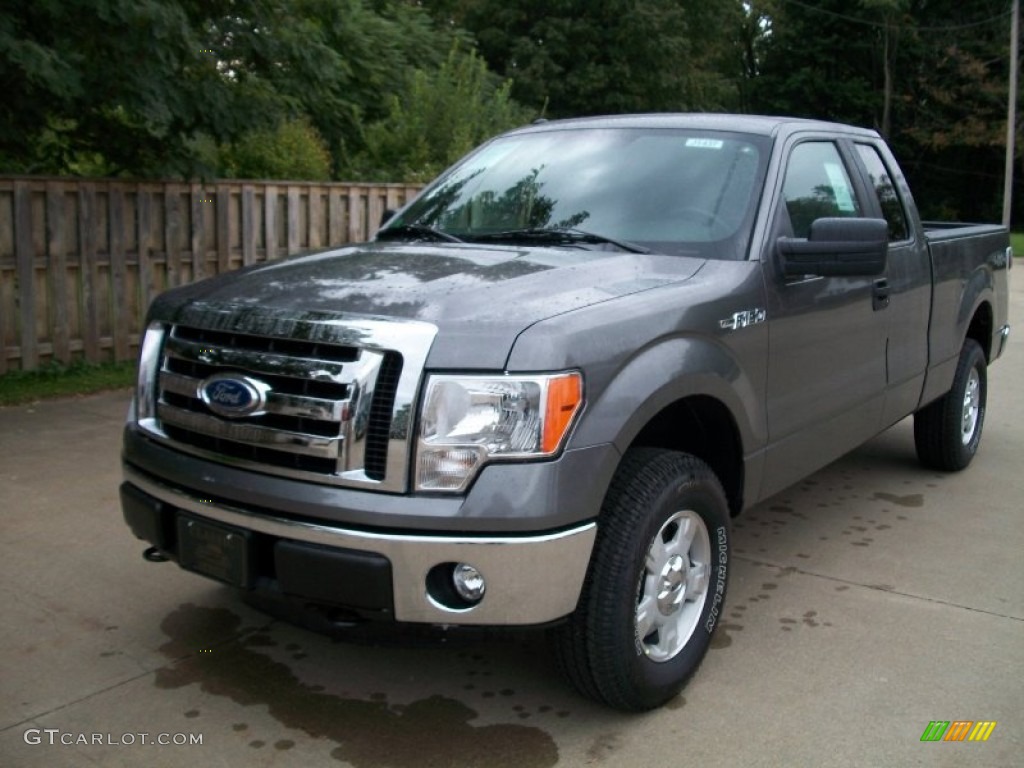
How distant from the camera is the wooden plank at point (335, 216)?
1086 centimetres

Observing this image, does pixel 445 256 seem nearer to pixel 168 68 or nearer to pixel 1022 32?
pixel 168 68

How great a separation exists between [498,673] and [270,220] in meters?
7.30

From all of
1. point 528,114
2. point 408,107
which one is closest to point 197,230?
point 408,107

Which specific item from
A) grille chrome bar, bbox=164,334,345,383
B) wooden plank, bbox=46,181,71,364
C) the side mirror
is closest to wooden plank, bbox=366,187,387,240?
wooden plank, bbox=46,181,71,364

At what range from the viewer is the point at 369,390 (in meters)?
3.02

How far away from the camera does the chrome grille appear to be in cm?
302

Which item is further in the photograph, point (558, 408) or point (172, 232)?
point (172, 232)

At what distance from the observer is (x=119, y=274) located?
904 cm

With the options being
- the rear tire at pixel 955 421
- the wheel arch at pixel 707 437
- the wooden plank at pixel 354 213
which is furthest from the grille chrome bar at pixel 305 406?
the wooden plank at pixel 354 213

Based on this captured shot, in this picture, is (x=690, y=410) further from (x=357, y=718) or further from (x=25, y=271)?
(x=25, y=271)

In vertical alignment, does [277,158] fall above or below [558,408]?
above

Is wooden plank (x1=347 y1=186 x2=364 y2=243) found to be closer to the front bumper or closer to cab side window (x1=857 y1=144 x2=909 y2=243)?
cab side window (x1=857 y1=144 x2=909 y2=243)

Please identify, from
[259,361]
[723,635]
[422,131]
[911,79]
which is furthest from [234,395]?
[911,79]

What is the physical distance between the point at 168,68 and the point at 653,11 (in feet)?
96.8
